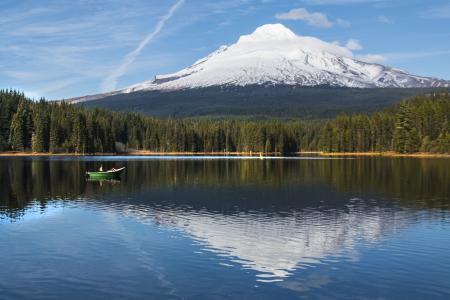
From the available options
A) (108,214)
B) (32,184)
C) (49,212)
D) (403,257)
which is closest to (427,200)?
(403,257)

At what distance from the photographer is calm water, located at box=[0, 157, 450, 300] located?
26.2 m

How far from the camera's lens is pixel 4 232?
39781mm

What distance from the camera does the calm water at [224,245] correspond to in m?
26.2

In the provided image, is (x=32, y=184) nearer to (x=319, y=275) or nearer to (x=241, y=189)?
(x=241, y=189)

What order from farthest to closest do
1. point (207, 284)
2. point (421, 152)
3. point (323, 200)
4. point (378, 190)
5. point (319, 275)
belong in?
point (421, 152), point (378, 190), point (323, 200), point (319, 275), point (207, 284)

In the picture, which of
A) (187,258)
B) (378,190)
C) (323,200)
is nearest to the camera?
(187,258)

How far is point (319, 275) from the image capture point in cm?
2830

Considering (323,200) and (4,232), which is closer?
(4,232)

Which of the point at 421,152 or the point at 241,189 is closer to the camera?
the point at 241,189

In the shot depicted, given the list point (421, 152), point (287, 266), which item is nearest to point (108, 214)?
point (287, 266)

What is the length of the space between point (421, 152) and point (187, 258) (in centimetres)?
18183

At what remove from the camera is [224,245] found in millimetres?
35250

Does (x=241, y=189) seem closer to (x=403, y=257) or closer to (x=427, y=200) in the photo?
(x=427, y=200)

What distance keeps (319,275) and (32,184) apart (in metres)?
57.6
